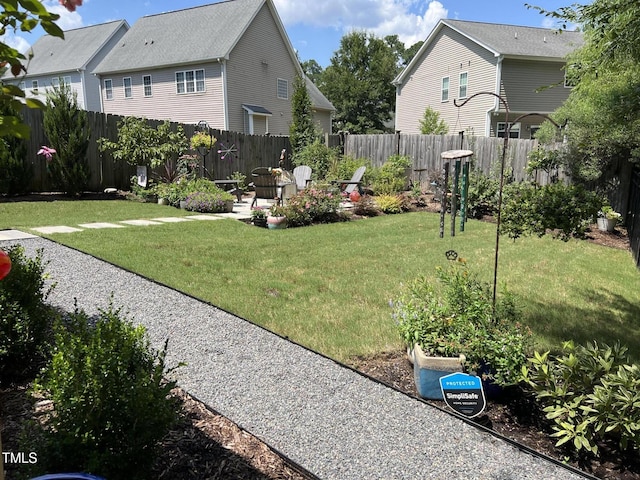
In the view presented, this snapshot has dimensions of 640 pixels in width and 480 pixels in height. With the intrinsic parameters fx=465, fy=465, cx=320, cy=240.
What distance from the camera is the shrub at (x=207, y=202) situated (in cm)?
987

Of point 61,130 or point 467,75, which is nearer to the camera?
point 61,130

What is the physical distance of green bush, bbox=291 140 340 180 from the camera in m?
14.2

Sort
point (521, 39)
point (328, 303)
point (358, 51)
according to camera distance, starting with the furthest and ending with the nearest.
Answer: point (358, 51), point (521, 39), point (328, 303)

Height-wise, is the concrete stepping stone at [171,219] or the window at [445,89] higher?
the window at [445,89]

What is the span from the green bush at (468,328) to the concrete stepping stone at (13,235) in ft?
18.6

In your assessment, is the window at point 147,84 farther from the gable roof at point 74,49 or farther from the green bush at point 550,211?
the green bush at point 550,211

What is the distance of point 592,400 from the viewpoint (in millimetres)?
2418

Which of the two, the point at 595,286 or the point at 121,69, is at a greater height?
the point at 121,69

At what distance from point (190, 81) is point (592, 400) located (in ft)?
69.0

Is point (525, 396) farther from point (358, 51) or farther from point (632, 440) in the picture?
point (358, 51)

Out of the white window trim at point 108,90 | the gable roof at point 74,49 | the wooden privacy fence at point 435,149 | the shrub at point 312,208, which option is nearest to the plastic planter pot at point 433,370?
the shrub at point 312,208

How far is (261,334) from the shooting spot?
11.8 feet

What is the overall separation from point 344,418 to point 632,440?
143 cm

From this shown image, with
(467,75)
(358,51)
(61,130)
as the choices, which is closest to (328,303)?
(61,130)
